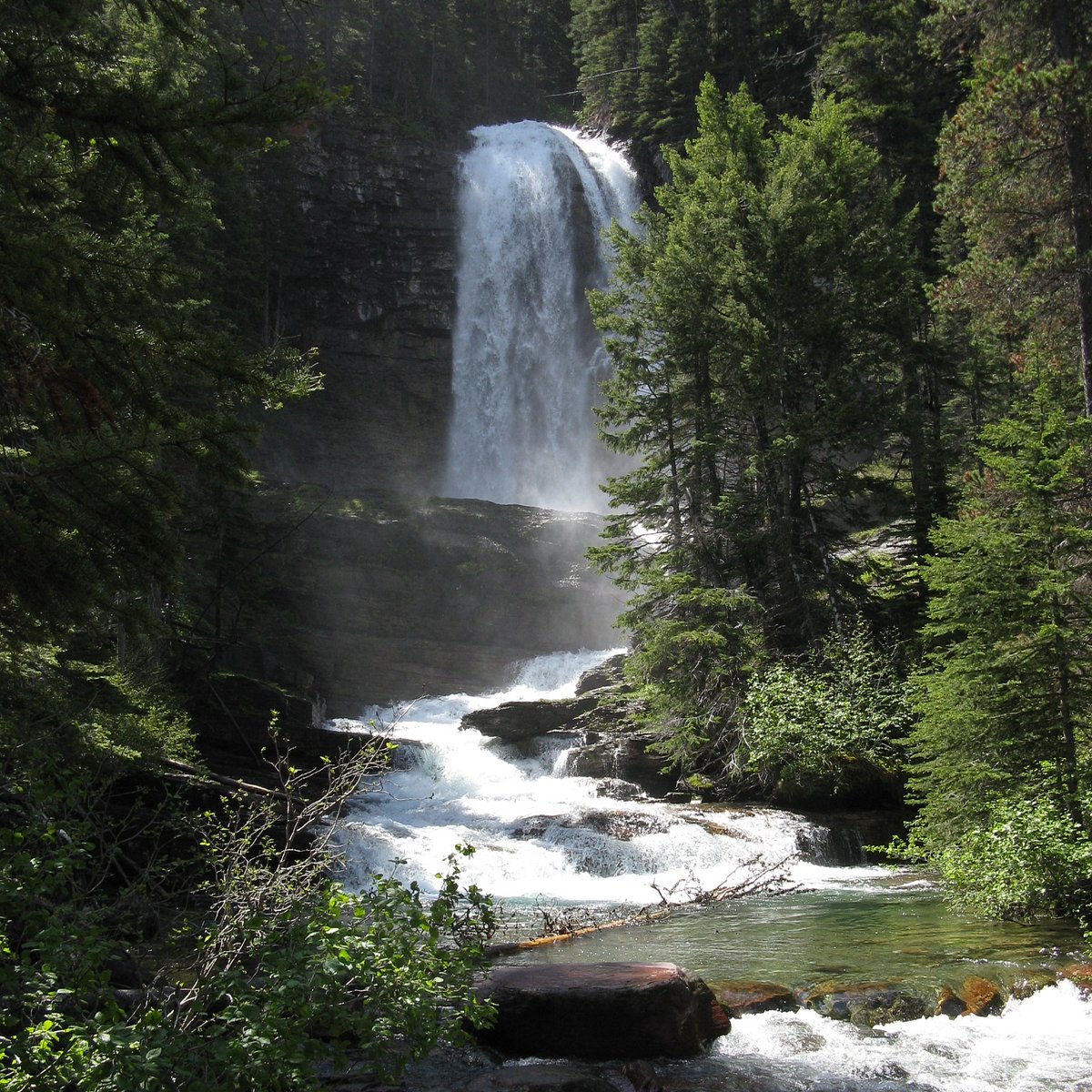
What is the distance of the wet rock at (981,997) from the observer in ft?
23.1

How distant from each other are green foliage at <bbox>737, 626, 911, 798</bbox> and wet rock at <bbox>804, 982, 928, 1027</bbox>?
7735 millimetres

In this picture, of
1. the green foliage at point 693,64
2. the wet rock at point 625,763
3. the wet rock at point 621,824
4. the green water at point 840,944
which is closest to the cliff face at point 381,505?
the wet rock at point 625,763

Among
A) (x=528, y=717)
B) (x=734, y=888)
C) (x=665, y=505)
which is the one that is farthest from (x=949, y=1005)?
(x=528, y=717)

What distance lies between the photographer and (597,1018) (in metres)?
6.41

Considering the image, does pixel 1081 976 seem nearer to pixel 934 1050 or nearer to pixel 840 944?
pixel 934 1050

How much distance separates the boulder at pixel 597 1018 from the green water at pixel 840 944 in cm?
162

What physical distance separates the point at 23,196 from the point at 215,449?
1.62 metres

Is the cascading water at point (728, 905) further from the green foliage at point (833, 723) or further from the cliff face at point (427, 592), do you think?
the cliff face at point (427, 592)

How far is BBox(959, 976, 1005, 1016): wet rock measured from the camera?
23.1 feet

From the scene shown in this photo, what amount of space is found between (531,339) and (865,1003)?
1359 inches

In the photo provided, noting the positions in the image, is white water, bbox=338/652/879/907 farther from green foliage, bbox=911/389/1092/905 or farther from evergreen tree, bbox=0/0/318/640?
evergreen tree, bbox=0/0/318/640

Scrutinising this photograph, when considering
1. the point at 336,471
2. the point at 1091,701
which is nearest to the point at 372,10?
the point at 336,471

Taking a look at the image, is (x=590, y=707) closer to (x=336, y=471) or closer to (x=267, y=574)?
(x=267, y=574)

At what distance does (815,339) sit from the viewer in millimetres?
19344
